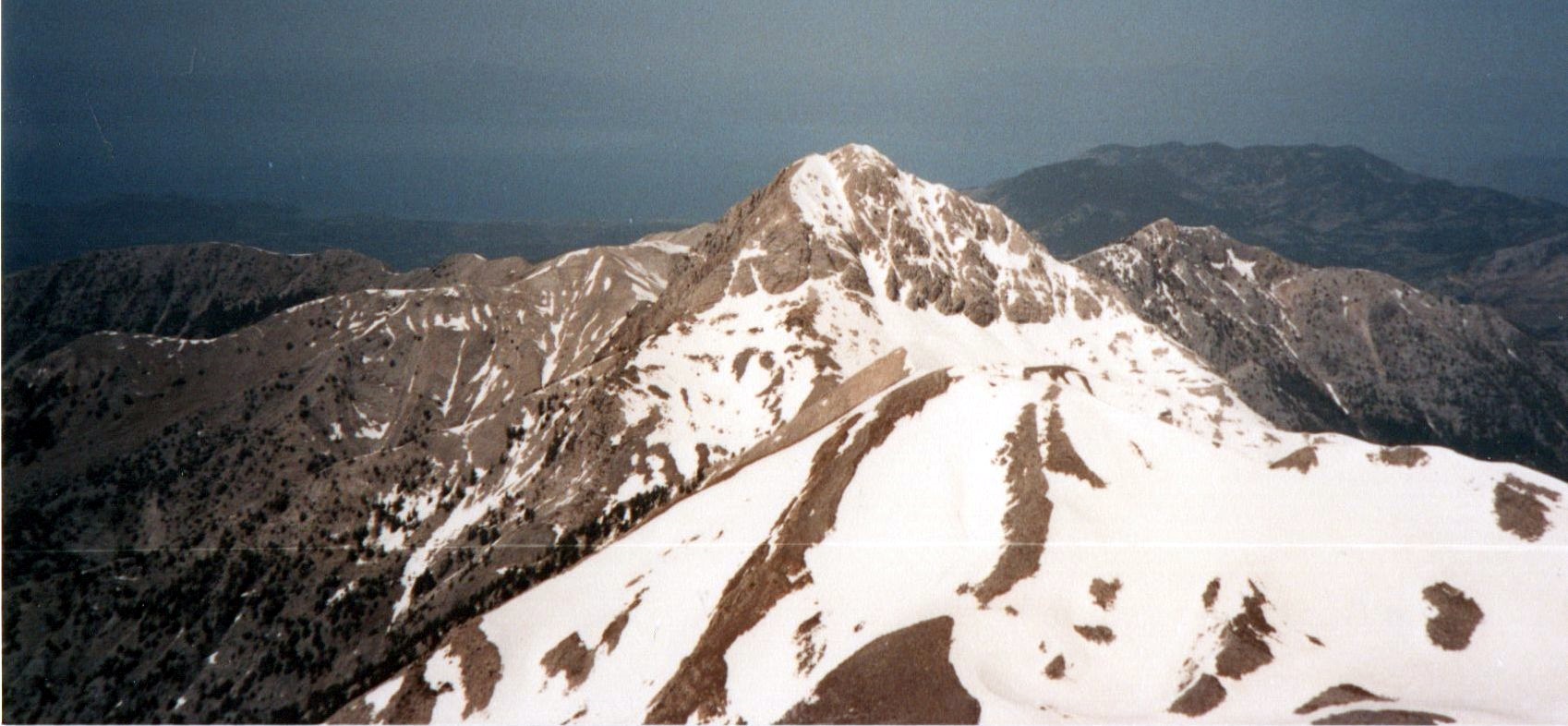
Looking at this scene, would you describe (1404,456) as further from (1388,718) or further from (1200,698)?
(1388,718)

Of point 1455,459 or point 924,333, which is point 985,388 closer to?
point 1455,459

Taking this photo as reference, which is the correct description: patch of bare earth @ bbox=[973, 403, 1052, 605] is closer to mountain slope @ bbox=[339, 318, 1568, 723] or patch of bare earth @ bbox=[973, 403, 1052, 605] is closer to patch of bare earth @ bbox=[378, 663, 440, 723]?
mountain slope @ bbox=[339, 318, 1568, 723]

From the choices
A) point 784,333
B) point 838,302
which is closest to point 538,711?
point 784,333

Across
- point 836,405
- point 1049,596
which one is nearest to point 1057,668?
point 1049,596

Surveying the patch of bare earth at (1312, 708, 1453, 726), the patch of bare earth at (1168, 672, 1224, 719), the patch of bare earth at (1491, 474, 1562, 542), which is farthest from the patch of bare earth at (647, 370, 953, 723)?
the patch of bare earth at (1491, 474, 1562, 542)

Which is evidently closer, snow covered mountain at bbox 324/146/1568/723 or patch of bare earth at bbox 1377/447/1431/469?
snow covered mountain at bbox 324/146/1568/723
